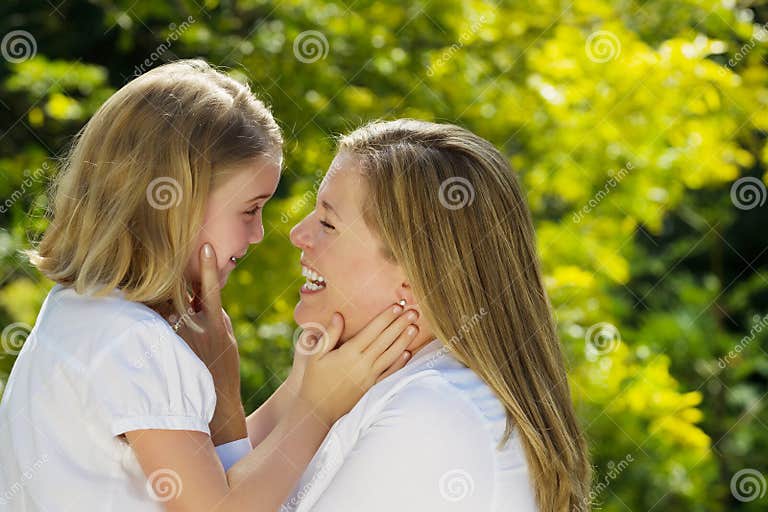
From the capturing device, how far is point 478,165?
2266 mm

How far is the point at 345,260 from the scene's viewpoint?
2355 millimetres

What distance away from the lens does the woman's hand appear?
2.48 m

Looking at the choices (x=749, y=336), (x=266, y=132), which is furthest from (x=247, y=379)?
(x=749, y=336)

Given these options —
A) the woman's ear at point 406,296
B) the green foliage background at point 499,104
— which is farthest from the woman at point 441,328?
the green foliage background at point 499,104

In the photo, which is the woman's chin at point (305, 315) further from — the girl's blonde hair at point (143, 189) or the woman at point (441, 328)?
the girl's blonde hair at point (143, 189)

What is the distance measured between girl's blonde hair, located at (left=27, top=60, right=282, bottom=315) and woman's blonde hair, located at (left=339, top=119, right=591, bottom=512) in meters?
0.39

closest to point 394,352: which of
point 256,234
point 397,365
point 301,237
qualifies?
point 397,365

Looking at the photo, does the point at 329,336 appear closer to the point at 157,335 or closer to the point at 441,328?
the point at 441,328

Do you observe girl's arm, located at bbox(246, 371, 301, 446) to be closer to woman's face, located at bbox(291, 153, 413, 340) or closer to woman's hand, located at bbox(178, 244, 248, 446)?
woman's hand, located at bbox(178, 244, 248, 446)

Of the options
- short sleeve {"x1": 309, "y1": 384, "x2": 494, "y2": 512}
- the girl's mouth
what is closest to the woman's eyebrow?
the girl's mouth

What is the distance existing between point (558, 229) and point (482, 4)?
1.03 m

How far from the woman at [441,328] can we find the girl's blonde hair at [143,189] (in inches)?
10.6

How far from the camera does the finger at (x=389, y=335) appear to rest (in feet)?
7.48

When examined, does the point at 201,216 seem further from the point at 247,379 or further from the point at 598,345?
the point at 598,345
